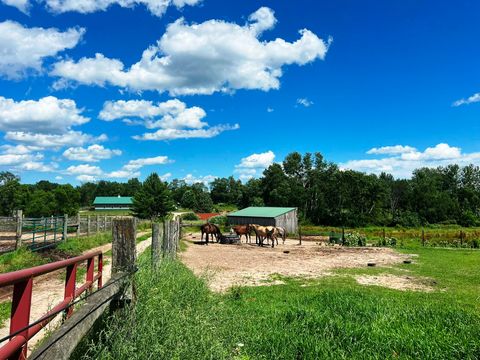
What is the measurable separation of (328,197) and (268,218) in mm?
34822

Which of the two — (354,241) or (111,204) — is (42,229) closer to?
(354,241)

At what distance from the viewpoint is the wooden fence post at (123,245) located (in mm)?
4445

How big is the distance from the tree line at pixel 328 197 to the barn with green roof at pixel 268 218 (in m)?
20.0

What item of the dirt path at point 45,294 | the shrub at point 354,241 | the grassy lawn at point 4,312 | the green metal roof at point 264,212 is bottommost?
the shrub at point 354,241

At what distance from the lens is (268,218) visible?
1658 inches

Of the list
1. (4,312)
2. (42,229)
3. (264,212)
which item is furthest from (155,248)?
(264,212)

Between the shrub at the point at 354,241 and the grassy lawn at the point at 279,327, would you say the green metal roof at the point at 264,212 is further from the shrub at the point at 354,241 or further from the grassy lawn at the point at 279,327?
the grassy lawn at the point at 279,327

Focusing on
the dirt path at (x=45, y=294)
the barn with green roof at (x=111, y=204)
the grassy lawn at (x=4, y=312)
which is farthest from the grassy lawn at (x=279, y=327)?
the barn with green roof at (x=111, y=204)

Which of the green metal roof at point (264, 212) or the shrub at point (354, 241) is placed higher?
the green metal roof at point (264, 212)

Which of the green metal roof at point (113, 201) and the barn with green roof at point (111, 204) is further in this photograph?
the green metal roof at point (113, 201)

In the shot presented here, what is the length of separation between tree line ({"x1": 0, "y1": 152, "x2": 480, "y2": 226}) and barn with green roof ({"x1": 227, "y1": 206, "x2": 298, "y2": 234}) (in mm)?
19977

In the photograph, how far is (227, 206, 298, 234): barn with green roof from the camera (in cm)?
4228

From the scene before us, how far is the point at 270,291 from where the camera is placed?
9.89 meters

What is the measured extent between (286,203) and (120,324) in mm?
76339
